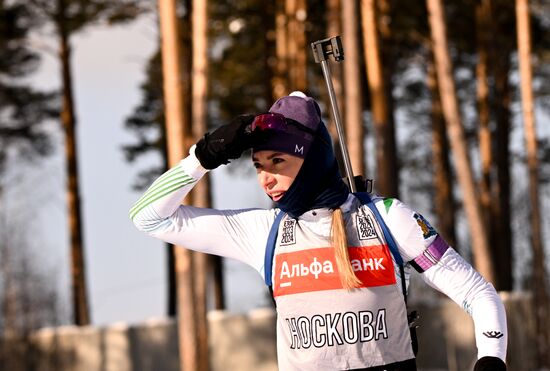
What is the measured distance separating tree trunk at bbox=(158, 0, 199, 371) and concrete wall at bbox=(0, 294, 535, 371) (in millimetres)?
4463

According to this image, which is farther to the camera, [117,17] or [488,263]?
[117,17]

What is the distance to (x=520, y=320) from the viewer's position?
21969mm

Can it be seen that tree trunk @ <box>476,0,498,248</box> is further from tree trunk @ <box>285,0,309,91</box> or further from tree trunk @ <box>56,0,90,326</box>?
tree trunk @ <box>56,0,90,326</box>

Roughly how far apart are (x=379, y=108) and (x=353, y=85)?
13.3 feet

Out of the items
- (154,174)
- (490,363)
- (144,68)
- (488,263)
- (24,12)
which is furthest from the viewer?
(154,174)

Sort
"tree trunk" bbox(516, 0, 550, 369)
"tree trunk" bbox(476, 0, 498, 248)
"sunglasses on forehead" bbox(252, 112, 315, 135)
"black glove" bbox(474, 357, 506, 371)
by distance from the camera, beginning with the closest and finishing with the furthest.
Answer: "black glove" bbox(474, 357, 506, 371) < "sunglasses on forehead" bbox(252, 112, 315, 135) < "tree trunk" bbox(516, 0, 550, 369) < "tree trunk" bbox(476, 0, 498, 248)

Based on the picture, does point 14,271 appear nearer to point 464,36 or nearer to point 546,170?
point 464,36

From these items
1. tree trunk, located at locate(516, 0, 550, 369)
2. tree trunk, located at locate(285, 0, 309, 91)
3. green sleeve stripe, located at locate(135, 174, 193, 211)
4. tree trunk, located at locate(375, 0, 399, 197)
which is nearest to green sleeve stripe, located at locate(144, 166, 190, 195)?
green sleeve stripe, located at locate(135, 174, 193, 211)

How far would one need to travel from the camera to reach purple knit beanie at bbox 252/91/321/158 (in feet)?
16.3

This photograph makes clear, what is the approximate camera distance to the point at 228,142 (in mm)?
4770

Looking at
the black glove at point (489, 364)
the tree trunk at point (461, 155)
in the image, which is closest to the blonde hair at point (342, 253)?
the black glove at point (489, 364)

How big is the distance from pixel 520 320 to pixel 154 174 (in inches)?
665

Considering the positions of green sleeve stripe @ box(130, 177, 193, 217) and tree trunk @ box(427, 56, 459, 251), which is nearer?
green sleeve stripe @ box(130, 177, 193, 217)

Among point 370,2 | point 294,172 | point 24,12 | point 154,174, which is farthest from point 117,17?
point 294,172
